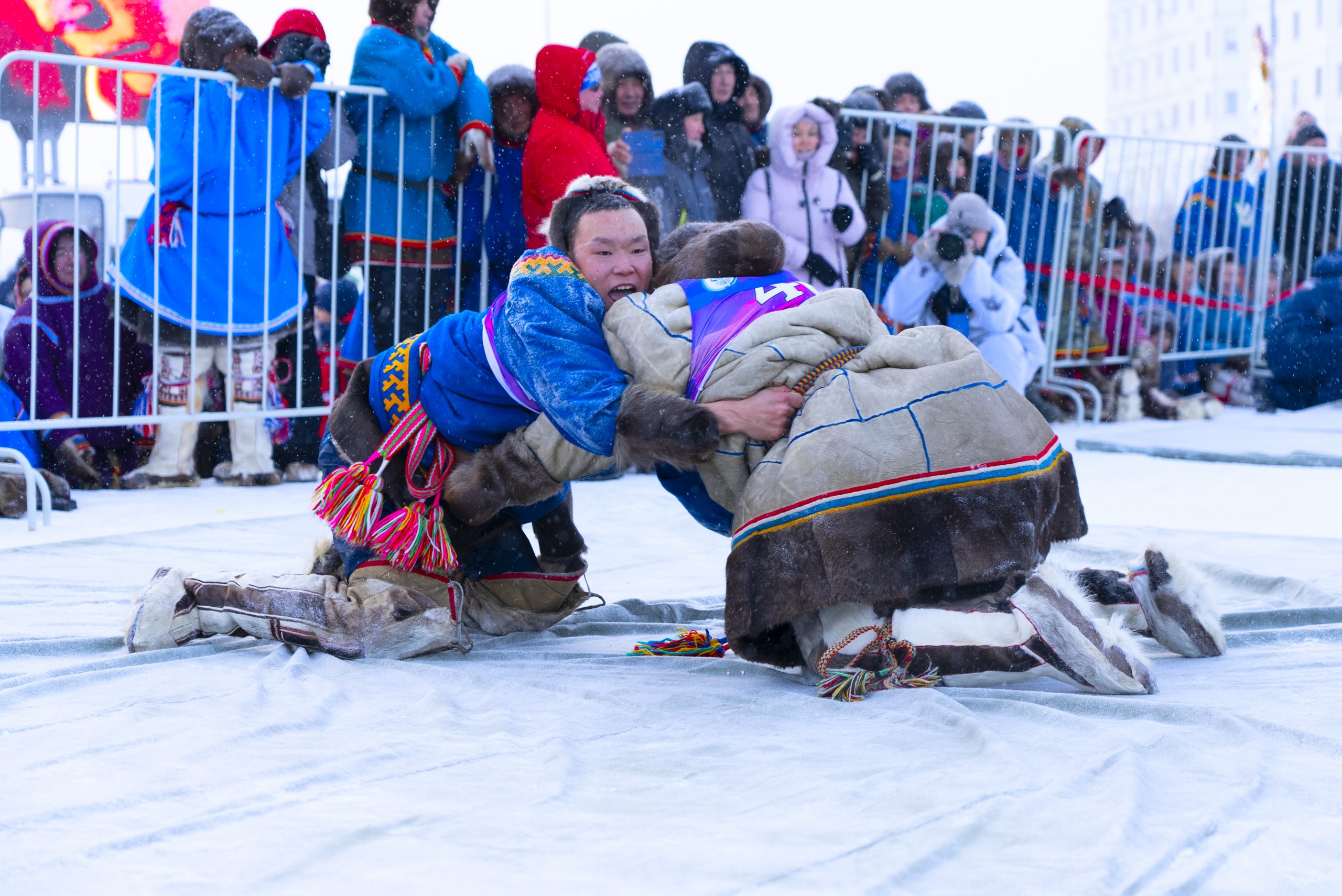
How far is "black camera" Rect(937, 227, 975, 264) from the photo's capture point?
246 inches

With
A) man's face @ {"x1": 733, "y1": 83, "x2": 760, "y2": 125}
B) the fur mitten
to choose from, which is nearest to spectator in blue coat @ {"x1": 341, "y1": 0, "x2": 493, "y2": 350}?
the fur mitten

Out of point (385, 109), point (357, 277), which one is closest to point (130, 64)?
point (385, 109)

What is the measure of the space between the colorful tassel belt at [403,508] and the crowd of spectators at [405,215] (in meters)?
2.42

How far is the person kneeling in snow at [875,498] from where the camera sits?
6.55 ft

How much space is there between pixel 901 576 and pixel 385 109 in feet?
11.9

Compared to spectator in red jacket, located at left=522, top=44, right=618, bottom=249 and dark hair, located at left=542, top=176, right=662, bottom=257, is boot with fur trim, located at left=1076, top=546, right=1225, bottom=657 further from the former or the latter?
spectator in red jacket, located at left=522, top=44, right=618, bottom=249

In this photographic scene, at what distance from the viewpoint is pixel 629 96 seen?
5434mm

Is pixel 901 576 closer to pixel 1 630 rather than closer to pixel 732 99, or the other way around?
pixel 1 630

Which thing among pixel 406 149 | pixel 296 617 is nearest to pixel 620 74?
pixel 406 149

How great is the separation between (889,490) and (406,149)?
11.4 ft

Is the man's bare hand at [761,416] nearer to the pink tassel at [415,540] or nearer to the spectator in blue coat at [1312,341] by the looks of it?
the pink tassel at [415,540]

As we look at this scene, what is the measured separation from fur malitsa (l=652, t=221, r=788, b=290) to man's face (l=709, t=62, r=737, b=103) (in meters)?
3.63

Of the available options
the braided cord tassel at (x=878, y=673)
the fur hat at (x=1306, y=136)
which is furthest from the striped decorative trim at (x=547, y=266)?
the fur hat at (x=1306, y=136)

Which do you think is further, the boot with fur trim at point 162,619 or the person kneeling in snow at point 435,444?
the boot with fur trim at point 162,619
